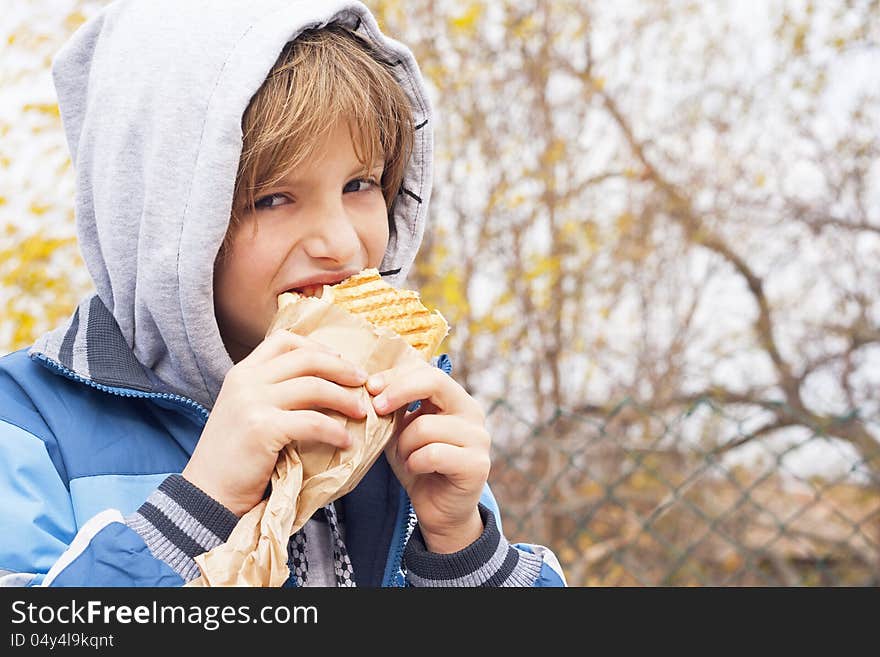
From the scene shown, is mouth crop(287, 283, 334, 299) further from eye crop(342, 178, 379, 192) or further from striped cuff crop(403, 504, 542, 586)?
striped cuff crop(403, 504, 542, 586)

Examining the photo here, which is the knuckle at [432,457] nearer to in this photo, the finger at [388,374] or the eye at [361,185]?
the finger at [388,374]

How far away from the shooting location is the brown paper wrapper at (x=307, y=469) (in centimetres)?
118

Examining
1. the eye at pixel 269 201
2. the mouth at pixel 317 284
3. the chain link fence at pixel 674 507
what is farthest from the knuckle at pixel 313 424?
the chain link fence at pixel 674 507

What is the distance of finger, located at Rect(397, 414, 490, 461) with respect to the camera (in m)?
Result: 1.39

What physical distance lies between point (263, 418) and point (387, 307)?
293 millimetres

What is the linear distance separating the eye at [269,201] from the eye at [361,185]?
4.7 inches

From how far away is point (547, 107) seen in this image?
15.4ft

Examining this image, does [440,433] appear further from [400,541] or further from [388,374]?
[400,541]

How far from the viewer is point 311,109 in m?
1.47

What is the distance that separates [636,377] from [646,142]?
121 centimetres

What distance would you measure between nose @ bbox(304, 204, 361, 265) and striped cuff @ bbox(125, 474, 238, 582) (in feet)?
1.36

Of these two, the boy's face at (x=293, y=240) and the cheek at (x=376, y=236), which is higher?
the cheek at (x=376, y=236)

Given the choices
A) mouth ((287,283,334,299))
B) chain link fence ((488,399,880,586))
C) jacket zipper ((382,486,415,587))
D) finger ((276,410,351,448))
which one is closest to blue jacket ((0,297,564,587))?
jacket zipper ((382,486,415,587))

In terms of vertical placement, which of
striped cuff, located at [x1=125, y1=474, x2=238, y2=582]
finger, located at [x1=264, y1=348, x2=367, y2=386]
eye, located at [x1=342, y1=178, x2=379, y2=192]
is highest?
eye, located at [x1=342, y1=178, x2=379, y2=192]
